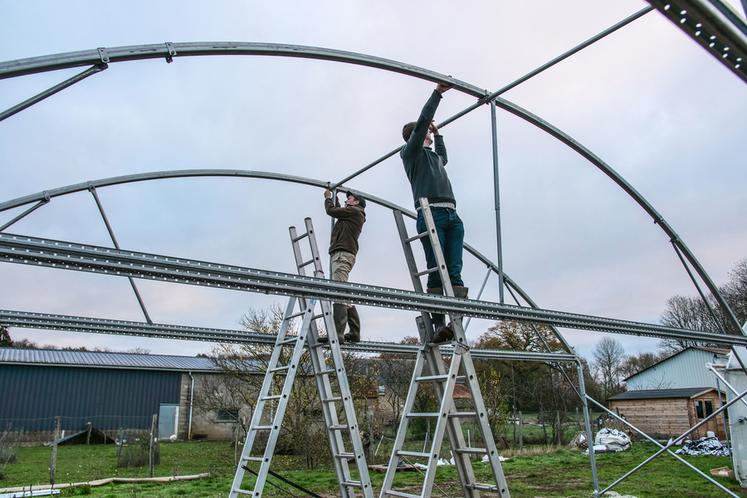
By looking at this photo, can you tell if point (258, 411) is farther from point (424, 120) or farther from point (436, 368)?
point (424, 120)

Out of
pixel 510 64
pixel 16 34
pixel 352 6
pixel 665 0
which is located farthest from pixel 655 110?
pixel 16 34

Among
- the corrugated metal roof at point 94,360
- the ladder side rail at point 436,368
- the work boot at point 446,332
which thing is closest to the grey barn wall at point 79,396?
the corrugated metal roof at point 94,360

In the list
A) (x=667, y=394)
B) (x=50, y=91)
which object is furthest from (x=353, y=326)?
(x=667, y=394)

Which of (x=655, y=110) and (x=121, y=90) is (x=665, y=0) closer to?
(x=121, y=90)

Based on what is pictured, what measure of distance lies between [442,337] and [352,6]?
2.64 meters

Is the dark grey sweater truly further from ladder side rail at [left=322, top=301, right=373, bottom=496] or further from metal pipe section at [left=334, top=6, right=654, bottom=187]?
ladder side rail at [left=322, top=301, right=373, bottom=496]

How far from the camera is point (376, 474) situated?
487 inches

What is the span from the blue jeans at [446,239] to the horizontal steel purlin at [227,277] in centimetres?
55

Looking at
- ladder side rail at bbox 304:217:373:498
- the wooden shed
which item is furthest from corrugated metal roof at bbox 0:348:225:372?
ladder side rail at bbox 304:217:373:498

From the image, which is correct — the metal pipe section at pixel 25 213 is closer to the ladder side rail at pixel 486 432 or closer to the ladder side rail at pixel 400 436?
the ladder side rail at pixel 400 436

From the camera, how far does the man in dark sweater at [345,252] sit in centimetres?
549

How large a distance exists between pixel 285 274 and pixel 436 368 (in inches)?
60.9

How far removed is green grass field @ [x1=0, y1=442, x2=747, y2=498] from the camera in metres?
9.80

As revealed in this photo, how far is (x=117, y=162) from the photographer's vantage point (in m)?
5.88
